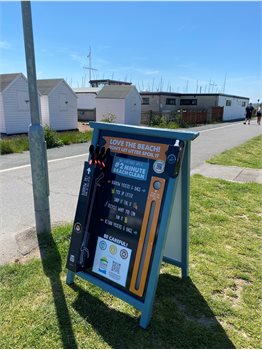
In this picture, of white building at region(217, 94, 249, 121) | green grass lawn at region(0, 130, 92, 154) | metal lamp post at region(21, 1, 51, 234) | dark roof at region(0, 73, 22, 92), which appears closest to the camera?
metal lamp post at region(21, 1, 51, 234)

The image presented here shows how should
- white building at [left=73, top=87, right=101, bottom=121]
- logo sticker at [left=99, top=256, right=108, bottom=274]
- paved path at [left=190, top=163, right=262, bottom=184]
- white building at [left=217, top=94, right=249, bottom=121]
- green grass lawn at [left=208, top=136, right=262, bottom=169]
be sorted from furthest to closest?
white building at [left=217, top=94, right=249, bottom=121], white building at [left=73, top=87, right=101, bottom=121], green grass lawn at [left=208, top=136, right=262, bottom=169], paved path at [left=190, top=163, right=262, bottom=184], logo sticker at [left=99, top=256, right=108, bottom=274]

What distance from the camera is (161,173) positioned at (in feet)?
8.27

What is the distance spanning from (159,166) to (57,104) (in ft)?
65.2

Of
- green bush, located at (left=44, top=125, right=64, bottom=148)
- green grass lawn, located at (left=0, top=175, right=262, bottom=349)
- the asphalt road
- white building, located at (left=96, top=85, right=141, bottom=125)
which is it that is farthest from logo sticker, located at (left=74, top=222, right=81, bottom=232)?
white building, located at (left=96, top=85, right=141, bottom=125)

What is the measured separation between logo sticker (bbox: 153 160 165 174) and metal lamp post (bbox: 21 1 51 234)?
5.42 ft

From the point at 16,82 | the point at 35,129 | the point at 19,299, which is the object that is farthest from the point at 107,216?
the point at 16,82

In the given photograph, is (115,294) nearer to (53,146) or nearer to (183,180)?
(183,180)

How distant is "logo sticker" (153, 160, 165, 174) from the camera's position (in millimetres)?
2516

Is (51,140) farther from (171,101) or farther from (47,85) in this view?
(171,101)

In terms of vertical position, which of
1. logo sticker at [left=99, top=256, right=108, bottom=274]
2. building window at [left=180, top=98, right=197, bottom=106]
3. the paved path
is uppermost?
building window at [left=180, top=98, right=197, bottom=106]

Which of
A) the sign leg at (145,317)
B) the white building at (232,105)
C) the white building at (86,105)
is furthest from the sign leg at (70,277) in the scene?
the white building at (232,105)

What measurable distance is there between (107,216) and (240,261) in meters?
1.82

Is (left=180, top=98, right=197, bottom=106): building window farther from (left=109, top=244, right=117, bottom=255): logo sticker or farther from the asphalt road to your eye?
(left=109, top=244, right=117, bottom=255): logo sticker

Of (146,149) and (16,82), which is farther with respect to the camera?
(16,82)
